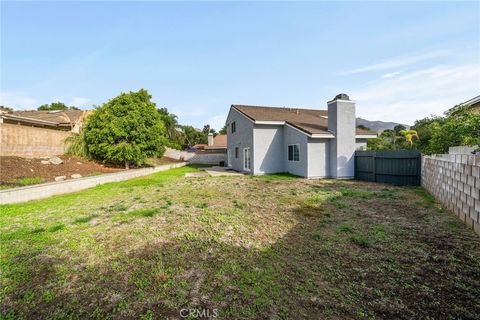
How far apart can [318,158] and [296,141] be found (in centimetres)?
180

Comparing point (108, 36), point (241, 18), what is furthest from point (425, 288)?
point (108, 36)

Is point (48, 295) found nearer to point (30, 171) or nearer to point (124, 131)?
point (30, 171)

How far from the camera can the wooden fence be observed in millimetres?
10781

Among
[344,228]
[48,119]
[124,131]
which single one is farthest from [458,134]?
[48,119]

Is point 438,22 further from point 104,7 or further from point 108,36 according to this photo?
point 108,36

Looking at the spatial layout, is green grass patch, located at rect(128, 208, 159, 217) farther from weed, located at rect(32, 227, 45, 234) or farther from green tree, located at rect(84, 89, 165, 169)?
green tree, located at rect(84, 89, 165, 169)

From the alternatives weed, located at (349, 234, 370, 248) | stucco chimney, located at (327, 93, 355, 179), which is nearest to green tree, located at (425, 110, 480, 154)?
stucco chimney, located at (327, 93, 355, 179)

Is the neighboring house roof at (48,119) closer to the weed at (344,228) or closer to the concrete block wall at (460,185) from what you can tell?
the weed at (344,228)

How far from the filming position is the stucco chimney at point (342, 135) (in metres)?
13.5

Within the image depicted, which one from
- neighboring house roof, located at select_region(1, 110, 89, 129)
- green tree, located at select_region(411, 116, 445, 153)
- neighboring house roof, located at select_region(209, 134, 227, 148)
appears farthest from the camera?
neighboring house roof, located at select_region(209, 134, 227, 148)

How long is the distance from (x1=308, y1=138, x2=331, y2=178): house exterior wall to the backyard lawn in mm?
7146

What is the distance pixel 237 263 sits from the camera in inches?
141

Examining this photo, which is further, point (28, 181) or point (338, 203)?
point (28, 181)

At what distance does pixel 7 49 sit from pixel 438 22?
674 inches
